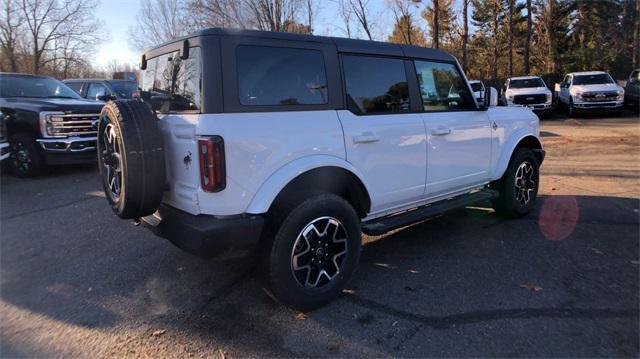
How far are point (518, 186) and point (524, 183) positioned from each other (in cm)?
14

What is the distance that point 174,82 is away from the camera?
11.4 ft

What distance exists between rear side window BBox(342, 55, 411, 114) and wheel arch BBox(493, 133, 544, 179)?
1.66 metres

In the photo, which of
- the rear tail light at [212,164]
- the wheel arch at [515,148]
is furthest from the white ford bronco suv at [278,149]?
the wheel arch at [515,148]

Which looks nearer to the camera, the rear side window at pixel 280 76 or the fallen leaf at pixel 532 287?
the rear side window at pixel 280 76

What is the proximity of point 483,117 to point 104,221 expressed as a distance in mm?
4674

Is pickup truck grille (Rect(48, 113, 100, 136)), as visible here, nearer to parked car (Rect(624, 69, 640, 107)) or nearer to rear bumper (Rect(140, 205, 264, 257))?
rear bumper (Rect(140, 205, 264, 257))

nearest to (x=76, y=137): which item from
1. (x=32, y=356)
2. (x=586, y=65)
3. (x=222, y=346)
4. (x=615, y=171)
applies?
(x=32, y=356)

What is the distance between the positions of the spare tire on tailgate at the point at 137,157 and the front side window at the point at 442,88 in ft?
8.09

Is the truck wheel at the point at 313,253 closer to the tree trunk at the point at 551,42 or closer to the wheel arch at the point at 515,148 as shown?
the wheel arch at the point at 515,148

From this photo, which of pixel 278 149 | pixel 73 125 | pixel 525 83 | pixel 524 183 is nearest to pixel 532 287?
pixel 524 183

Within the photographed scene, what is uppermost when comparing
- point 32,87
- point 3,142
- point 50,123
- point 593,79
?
point 593,79

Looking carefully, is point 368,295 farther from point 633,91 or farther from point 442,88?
point 633,91

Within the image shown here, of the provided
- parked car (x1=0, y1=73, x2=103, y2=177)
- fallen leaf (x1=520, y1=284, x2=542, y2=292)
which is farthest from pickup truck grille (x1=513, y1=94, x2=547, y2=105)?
fallen leaf (x1=520, y1=284, x2=542, y2=292)

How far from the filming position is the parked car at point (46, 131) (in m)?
8.21
